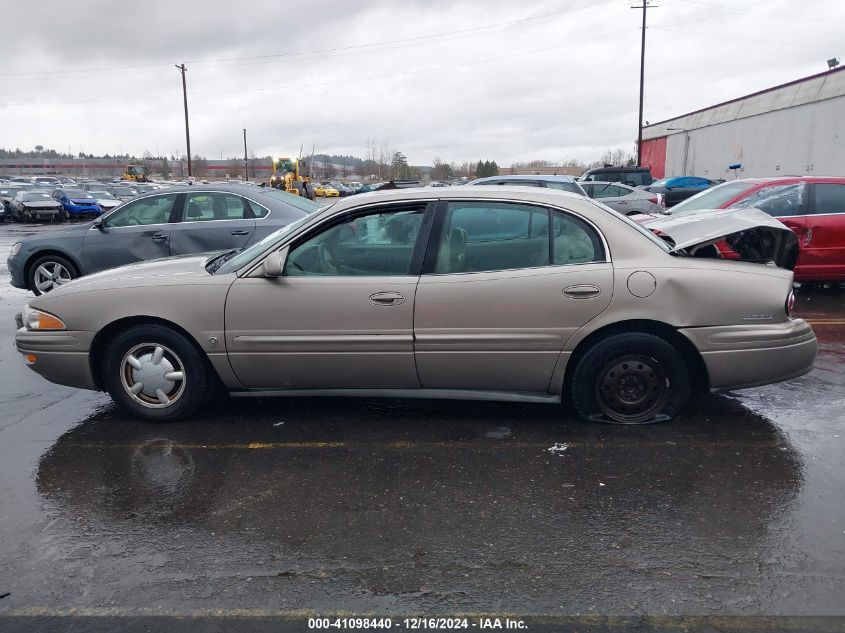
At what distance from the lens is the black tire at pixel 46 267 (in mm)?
9375

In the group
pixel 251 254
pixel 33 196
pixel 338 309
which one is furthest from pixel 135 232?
pixel 33 196

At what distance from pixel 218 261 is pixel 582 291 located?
8.51 ft

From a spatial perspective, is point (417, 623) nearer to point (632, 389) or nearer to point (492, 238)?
point (632, 389)

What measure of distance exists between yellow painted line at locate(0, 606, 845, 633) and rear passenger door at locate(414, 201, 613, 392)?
1877 millimetres

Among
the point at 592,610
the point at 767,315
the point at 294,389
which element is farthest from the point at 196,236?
the point at 592,610

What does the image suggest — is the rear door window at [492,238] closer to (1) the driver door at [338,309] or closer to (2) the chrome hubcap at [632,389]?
(1) the driver door at [338,309]

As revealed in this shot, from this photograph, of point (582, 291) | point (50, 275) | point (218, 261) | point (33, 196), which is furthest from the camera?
point (33, 196)

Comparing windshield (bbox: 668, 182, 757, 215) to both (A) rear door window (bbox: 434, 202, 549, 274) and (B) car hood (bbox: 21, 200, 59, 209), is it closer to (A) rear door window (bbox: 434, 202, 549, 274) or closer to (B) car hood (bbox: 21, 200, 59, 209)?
(A) rear door window (bbox: 434, 202, 549, 274)

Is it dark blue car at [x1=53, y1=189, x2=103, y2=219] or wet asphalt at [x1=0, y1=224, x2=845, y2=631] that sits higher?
dark blue car at [x1=53, y1=189, x2=103, y2=219]

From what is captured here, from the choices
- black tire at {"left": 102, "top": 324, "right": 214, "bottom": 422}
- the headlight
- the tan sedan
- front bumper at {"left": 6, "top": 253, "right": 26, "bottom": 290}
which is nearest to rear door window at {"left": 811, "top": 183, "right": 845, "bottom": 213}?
the tan sedan

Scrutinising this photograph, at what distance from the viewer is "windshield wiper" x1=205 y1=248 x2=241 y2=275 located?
4.76 meters

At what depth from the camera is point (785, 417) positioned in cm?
462

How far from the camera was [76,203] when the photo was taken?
96.9 feet

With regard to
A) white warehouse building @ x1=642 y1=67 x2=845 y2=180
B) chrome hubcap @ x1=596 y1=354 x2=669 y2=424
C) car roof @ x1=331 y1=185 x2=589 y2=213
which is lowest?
chrome hubcap @ x1=596 y1=354 x2=669 y2=424
